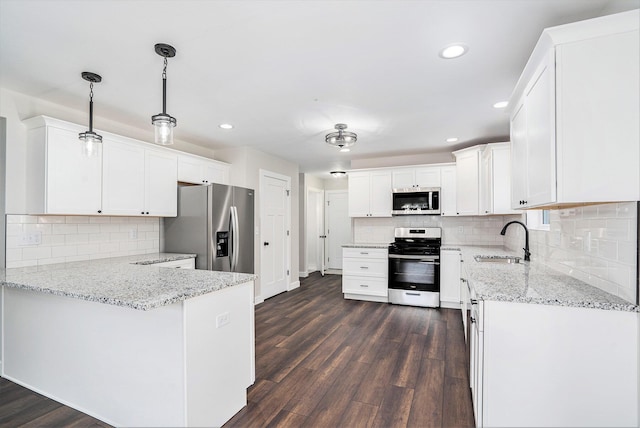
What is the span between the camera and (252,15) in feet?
5.64

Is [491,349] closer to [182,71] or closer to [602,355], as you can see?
[602,355]

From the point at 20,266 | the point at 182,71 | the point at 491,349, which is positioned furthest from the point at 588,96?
the point at 20,266

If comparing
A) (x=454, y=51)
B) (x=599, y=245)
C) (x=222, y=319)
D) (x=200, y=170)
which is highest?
(x=454, y=51)

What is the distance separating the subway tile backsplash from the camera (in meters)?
2.72

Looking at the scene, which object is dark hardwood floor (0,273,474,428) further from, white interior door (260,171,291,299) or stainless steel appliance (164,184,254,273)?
white interior door (260,171,291,299)

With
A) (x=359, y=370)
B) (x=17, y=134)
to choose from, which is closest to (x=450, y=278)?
(x=359, y=370)

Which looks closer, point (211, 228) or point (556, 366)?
point (556, 366)

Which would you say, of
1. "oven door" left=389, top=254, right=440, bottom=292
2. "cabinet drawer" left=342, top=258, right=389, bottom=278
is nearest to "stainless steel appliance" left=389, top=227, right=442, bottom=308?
"oven door" left=389, top=254, right=440, bottom=292

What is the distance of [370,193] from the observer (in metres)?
5.20

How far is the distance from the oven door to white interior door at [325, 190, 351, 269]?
9.94ft

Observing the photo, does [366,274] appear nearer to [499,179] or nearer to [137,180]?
[499,179]

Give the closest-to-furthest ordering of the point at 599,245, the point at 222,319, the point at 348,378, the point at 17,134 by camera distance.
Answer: the point at 599,245 < the point at 222,319 < the point at 348,378 < the point at 17,134

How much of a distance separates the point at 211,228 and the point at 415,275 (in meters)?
2.88

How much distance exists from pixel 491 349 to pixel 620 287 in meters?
0.68
